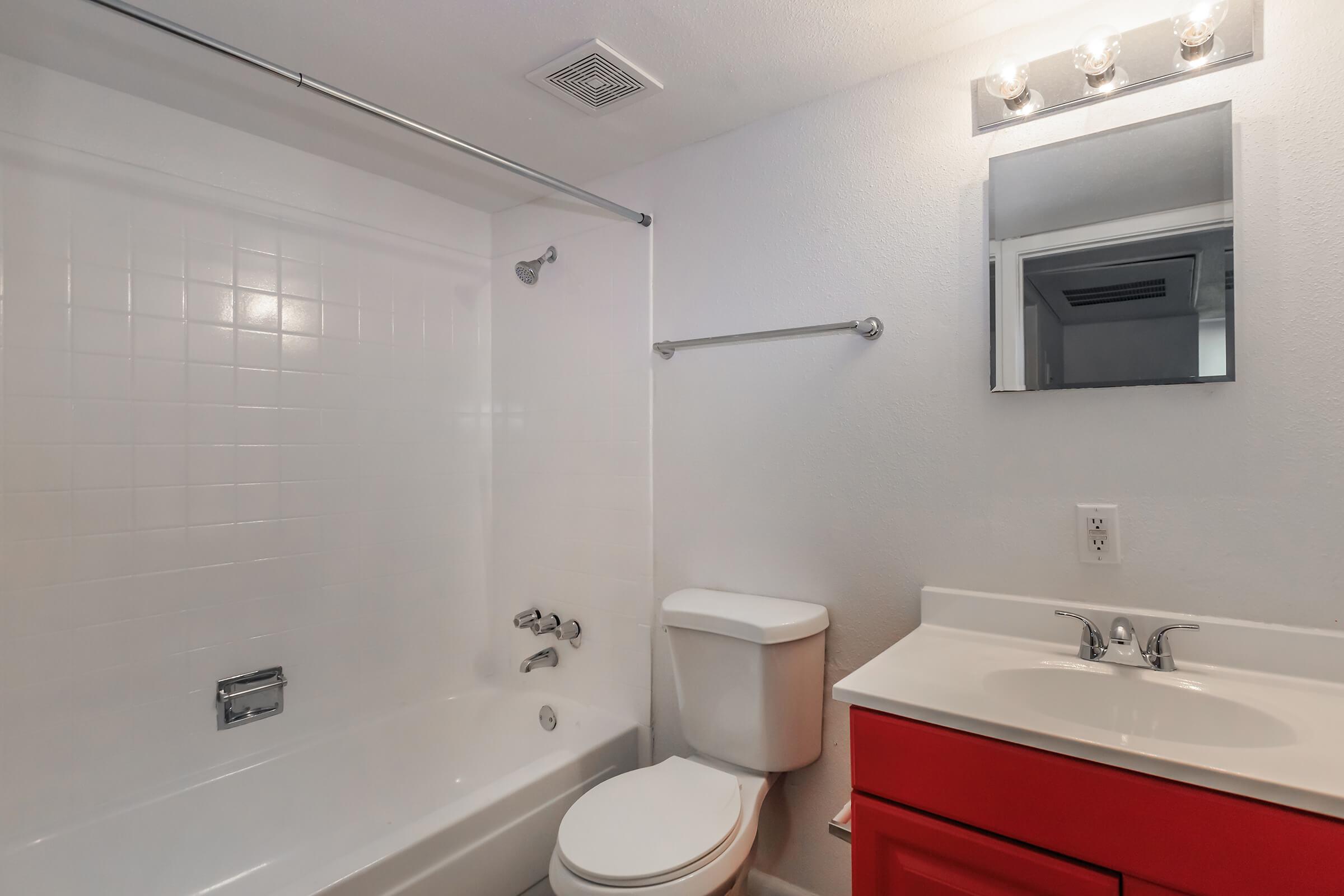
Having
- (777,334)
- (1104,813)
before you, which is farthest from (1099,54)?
(1104,813)

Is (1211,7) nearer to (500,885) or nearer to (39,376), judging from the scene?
(500,885)

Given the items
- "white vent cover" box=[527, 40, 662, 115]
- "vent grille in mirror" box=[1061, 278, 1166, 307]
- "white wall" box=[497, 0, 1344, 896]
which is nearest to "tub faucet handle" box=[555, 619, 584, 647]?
"white wall" box=[497, 0, 1344, 896]

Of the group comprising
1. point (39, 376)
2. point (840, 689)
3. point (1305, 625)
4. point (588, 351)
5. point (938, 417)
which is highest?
point (588, 351)

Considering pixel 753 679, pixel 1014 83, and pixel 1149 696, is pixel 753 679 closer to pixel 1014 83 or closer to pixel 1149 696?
pixel 1149 696

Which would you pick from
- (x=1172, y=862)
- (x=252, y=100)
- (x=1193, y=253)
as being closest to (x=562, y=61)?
(x=252, y=100)

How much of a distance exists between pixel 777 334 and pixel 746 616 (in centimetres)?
74

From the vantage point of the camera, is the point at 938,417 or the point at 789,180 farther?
the point at 789,180

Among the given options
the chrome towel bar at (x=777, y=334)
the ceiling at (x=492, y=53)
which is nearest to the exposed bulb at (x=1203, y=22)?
the ceiling at (x=492, y=53)

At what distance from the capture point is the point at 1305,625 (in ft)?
3.93

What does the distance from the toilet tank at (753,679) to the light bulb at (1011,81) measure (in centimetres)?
123

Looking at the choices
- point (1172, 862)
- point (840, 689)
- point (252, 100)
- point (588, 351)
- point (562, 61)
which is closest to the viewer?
point (1172, 862)

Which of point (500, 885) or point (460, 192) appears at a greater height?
point (460, 192)

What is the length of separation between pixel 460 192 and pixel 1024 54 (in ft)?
5.94

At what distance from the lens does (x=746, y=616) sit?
168 cm
